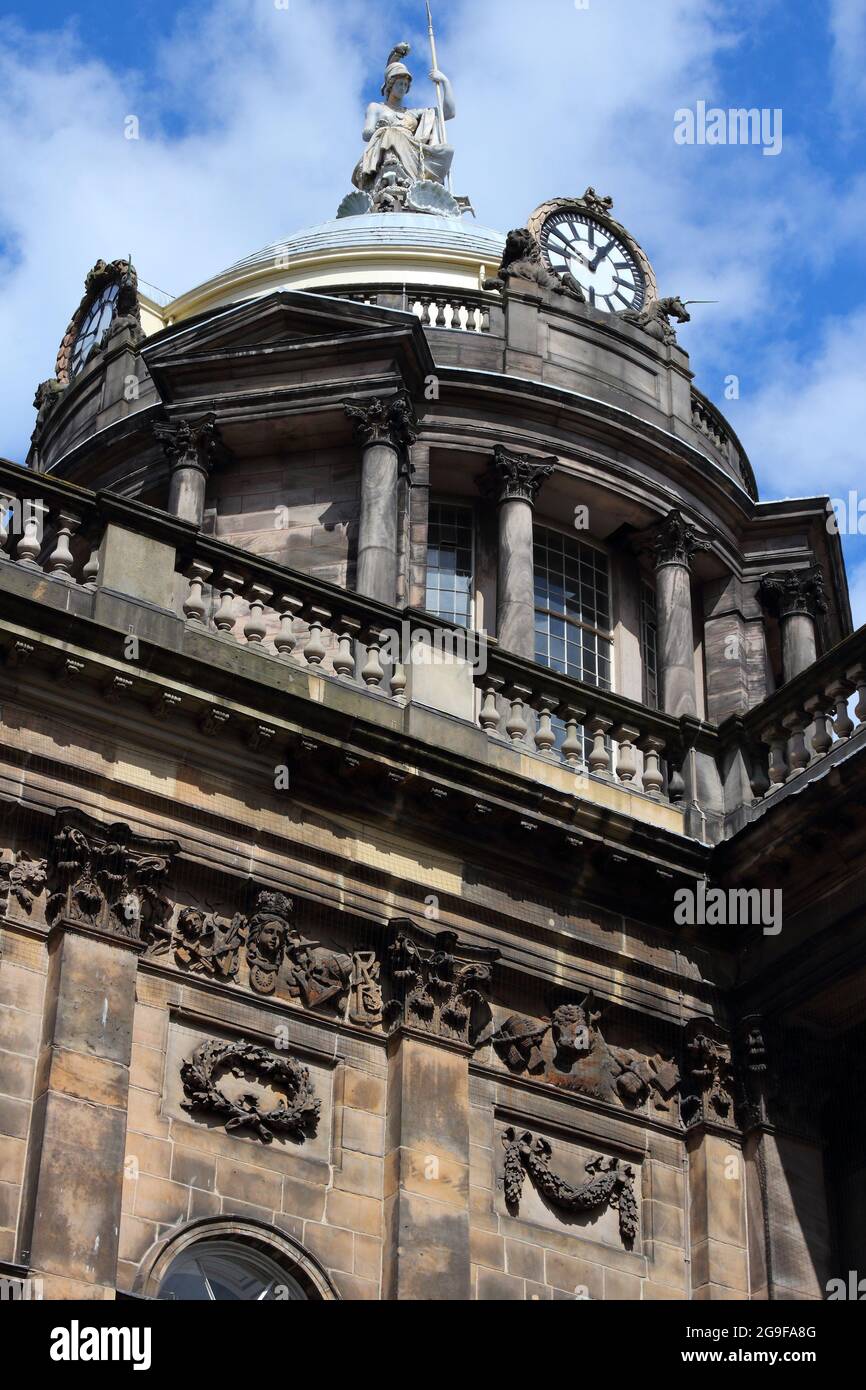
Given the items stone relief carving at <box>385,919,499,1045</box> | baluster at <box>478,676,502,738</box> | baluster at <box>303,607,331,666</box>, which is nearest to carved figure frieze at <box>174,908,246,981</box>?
stone relief carving at <box>385,919,499,1045</box>

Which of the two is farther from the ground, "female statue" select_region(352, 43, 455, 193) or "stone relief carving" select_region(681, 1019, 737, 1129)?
"female statue" select_region(352, 43, 455, 193)

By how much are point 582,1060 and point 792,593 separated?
12.4 metres

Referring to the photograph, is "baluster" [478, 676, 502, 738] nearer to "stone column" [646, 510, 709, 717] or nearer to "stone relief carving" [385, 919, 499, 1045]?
"stone relief carving" [385, 919, 499, 1045]

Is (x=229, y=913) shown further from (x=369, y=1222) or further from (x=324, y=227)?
(x=324, y=227)

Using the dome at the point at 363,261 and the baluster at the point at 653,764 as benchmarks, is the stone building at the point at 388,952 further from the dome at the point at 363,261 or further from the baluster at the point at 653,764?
the dome at the point at 363,261

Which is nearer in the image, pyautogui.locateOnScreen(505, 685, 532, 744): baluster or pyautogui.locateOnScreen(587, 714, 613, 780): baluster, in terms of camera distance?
pyautogui.locateOnScreen(505, 685, 532, 744): baluster

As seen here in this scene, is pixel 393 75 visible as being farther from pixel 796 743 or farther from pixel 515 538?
pixel 796 743

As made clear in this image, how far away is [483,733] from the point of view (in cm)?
2081

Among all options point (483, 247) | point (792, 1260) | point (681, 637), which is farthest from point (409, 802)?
point (483, 247)

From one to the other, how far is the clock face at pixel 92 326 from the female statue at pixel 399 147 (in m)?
4.35

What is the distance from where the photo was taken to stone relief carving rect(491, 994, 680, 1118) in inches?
779

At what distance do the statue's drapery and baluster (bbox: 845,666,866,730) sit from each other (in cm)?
1664
